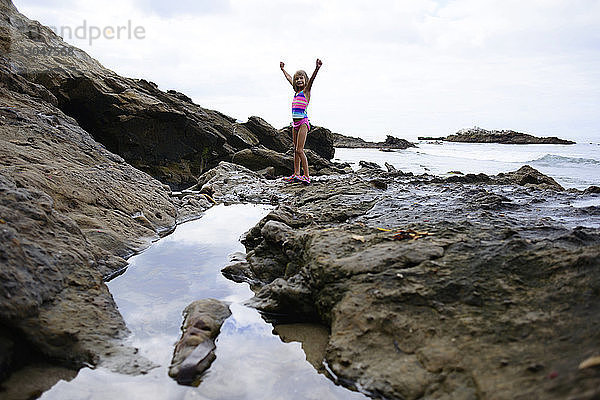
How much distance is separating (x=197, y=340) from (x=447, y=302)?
4.29 ft

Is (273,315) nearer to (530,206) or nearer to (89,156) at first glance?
(530,206)

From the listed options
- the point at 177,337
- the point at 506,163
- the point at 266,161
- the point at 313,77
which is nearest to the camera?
the point at 177,337

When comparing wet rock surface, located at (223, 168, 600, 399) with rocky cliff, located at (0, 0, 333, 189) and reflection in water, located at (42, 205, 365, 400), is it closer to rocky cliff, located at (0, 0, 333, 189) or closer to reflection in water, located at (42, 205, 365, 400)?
reflection in water, located at (42, 205, 365, 400)

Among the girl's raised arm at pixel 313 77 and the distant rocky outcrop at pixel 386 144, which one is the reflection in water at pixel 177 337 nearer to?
the girl's raised arm at pixel 313 77

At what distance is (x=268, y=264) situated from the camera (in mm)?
3336

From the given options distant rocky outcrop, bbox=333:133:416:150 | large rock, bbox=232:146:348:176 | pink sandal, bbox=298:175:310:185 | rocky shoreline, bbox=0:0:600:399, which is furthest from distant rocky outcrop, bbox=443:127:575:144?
rocky shoreline, bbox=0:0:600:399

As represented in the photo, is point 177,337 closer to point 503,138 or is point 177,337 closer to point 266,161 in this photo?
point 266,161

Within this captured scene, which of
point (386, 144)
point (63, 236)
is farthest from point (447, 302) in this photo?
point (386, 144)

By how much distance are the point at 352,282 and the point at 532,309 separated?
917 mm

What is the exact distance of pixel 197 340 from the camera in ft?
7.00

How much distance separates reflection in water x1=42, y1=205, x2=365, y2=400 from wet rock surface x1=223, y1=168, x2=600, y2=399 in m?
0.17

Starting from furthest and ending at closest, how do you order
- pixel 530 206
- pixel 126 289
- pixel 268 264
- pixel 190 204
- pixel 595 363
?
pixel 190 204
pixel 530 206
pixel 268 264
pixel 126 289
pixel 595 363

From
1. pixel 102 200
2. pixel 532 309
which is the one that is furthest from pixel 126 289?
pixel 532 309

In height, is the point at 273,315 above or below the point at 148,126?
below
